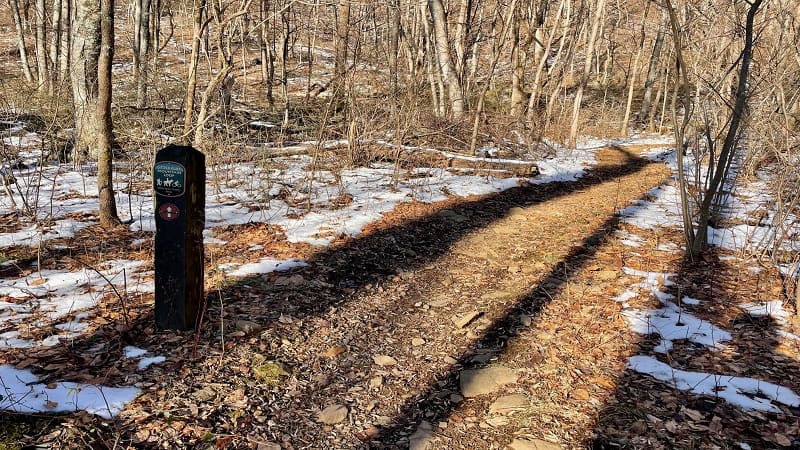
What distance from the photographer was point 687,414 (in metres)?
3.25

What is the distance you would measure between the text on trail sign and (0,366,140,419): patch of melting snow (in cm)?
135

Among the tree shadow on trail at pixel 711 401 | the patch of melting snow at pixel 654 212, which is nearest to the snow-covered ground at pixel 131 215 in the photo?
the patch of melting snow at pixel 654 212

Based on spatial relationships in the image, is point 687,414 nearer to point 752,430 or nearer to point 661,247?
point 752,430

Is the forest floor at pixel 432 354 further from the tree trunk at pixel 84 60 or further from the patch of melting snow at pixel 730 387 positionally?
the tree trunk at pixel 84 60

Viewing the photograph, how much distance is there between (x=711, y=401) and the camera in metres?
3.39

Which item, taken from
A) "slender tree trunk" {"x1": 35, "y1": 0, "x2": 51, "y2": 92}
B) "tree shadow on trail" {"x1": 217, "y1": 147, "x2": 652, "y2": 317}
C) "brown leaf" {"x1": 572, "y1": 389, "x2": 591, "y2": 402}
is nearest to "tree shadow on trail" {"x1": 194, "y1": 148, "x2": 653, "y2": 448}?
"tree shadow on trail" {"x1": 217, "y1": 147, "x2": 652, "y2": 317}

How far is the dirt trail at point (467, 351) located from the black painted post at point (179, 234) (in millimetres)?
1007

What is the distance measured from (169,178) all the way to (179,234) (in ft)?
1.38

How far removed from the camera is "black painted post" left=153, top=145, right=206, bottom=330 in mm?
3400

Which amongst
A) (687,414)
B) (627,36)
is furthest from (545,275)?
(627,36)

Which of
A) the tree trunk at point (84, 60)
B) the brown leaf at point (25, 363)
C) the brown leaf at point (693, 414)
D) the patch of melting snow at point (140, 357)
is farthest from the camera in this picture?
the tree trunk at point (84, 60)

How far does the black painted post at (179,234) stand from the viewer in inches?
134

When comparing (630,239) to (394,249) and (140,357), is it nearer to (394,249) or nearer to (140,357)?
(394,249)

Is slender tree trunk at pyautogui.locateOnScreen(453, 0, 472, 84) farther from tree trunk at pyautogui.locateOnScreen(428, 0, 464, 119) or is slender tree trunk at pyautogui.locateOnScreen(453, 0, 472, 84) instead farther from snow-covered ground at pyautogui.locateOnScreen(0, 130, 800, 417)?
snow-covered ground at pyautogui.locateOnScreen(0, 130, 800, 417)
